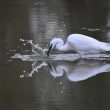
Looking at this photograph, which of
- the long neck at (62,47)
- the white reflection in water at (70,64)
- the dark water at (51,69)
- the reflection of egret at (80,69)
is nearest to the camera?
the dark water at (51,69)

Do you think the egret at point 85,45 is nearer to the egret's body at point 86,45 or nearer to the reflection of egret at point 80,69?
the egret's body at point 86,45

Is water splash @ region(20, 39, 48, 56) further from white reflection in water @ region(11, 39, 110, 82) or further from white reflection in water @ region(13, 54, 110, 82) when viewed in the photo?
white reflection in water @ region(13, 54, 110, 82)

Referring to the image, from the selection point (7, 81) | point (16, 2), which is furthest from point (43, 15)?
point (7, 81)

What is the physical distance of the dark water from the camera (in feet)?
23.6

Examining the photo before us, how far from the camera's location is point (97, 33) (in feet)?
36.6

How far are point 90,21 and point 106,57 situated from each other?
344cm

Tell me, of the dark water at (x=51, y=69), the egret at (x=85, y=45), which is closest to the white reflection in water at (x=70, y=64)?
the dark water at (x=51, y=69)

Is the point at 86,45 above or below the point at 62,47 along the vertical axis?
above

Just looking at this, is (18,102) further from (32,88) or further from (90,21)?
(90,21)

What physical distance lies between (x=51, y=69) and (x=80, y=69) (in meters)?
0.46

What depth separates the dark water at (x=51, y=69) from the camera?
7188 millimetres

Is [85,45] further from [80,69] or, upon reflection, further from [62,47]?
[80,69]

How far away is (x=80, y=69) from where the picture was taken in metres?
8.76

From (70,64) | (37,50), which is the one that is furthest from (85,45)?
(37,50)
